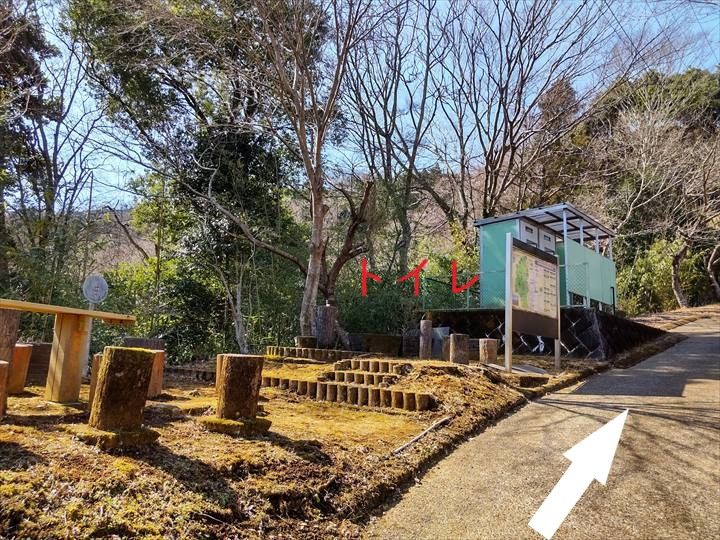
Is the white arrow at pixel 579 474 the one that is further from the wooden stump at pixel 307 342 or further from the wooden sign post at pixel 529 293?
the wooden stump at pixel 307 342

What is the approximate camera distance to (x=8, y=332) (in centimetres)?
362

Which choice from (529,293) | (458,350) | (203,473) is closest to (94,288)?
(458,350)

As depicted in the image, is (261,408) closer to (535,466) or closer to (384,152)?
(535,466)

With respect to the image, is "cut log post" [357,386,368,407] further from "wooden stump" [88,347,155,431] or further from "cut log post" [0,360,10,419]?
"cut log post" [0,360,10,419]

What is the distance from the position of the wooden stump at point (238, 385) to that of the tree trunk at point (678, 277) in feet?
58.6

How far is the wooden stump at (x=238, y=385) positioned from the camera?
2.81 m

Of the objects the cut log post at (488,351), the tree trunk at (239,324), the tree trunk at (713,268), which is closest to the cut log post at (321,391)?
the cut log post at (488,351)

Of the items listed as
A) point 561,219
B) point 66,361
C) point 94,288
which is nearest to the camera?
point 66,361

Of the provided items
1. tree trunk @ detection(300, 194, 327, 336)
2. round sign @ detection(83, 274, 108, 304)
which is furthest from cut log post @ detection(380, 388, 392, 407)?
round sign @ detection(83, 274, 108, 304)

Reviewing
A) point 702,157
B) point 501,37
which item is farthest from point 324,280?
point 702,157

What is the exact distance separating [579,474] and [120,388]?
275cm

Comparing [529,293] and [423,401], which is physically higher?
[529,293]

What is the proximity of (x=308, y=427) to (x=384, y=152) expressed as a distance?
12.1 meters

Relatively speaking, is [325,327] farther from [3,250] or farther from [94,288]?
[3,250]
